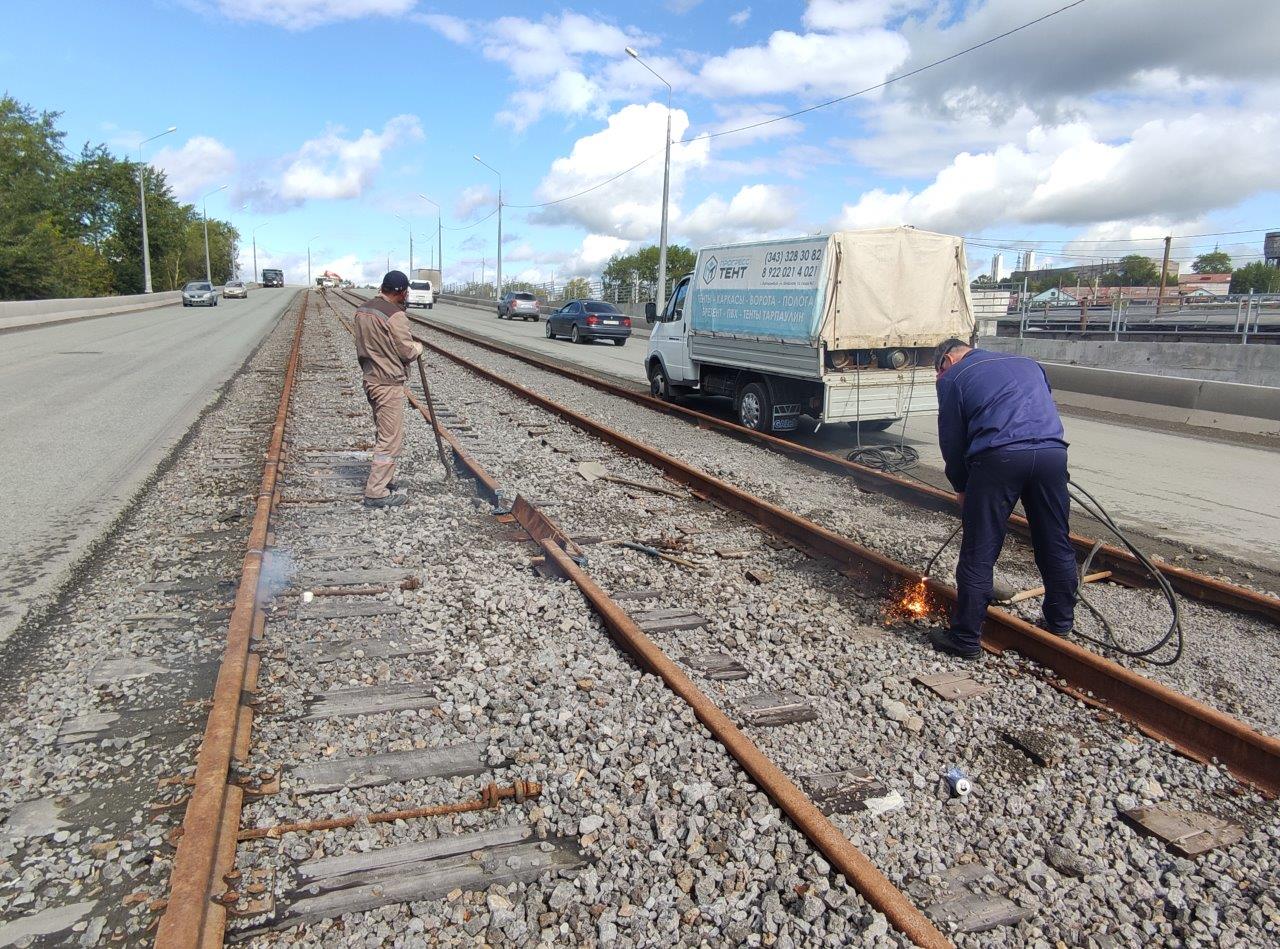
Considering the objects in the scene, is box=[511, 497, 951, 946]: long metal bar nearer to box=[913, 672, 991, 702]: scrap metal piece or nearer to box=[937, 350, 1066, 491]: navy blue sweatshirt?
box=[913, 672, 991, 702]: scrap metal piece

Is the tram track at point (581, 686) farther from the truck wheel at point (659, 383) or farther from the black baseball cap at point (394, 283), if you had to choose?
the truck wheel at point (659, 383)

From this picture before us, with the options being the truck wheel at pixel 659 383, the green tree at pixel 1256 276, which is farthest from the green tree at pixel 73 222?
the green tree at pixel 1256 276

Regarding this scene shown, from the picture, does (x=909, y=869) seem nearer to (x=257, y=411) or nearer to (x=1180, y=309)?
(x=257, y=411)

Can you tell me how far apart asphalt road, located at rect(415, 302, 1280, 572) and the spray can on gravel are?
4.65m

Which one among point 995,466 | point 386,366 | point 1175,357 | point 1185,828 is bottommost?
point 1185,828

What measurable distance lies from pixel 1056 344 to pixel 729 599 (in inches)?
710

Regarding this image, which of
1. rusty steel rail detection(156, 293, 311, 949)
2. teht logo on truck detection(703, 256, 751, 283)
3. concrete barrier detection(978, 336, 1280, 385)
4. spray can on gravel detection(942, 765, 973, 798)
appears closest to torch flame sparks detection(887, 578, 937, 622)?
spray can on gravel detection(942, 765, 973, 798)

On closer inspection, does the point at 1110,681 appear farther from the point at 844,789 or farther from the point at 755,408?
the point at 755,408

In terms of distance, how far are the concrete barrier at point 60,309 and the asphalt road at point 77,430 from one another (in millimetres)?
6685

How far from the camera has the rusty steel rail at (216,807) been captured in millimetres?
2387

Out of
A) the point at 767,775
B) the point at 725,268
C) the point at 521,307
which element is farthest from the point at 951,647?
the point at 521,307

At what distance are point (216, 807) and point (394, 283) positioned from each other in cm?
522

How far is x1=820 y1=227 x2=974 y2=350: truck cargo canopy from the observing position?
1042cm

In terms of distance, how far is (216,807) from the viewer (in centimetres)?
285
